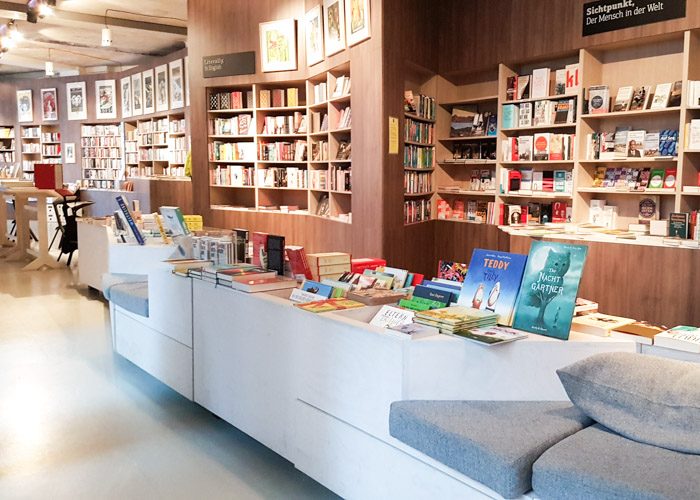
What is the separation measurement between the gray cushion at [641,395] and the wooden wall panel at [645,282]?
118 inches

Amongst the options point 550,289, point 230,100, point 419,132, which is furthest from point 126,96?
point 550,289

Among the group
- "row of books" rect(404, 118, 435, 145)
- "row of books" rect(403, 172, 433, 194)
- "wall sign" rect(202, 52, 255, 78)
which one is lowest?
"row of books" rect(403, 172, 433, 194)

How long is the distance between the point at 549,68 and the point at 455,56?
1042 mm

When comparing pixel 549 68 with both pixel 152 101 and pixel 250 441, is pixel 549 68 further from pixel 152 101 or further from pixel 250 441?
pixel 152 101

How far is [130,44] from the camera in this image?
13.8m

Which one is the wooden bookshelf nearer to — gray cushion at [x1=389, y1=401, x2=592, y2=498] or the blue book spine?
the blue book spine

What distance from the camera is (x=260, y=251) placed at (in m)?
3.73

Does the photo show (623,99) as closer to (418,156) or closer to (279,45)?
(418,156)

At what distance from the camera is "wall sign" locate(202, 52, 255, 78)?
814cm

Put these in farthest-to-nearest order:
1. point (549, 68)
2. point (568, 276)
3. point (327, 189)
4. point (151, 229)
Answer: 1. point (327, 189)
2. point (549, 68)
3. point (151, 229)
4. point (568, 276)

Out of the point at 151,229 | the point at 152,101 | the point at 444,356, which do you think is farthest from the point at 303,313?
the point at 152,101

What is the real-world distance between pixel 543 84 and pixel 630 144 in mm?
1113

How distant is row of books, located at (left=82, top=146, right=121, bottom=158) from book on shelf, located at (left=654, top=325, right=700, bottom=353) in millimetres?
15191

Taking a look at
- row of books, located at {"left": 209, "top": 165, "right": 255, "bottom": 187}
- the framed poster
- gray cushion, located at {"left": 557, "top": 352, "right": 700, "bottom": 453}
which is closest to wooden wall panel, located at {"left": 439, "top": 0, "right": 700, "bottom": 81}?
row of books, located at {"left": 209, "top": 165, "right": 255, "bottom": 187}
